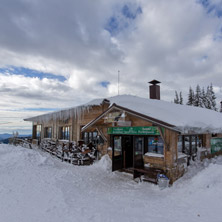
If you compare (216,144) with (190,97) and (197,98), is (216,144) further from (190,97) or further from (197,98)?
Result: (190,97)

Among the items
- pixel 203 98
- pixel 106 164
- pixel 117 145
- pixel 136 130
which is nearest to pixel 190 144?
pixel 136 130

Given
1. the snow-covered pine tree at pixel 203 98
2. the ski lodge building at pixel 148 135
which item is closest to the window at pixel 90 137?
the ski lodge building at pixel 148 135

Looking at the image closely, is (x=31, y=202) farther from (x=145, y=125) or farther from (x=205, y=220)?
(x=145, y=125)

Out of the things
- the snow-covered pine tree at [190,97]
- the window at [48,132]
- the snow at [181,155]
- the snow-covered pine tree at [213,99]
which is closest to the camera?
the snow at [181,155]

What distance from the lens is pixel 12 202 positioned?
4.63m

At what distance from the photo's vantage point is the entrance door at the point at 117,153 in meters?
8.41

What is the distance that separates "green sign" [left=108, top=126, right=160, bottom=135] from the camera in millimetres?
6864

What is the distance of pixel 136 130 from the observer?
7539mm

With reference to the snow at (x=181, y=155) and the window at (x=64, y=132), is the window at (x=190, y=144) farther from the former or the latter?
the window at (x=64, y=132)

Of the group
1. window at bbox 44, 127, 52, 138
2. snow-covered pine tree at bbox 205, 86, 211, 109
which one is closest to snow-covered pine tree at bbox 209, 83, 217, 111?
snow-covered pine tree at bbox 205, 86, 211, 109

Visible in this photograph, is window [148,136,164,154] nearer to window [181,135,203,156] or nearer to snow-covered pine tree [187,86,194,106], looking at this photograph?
window [181,135,203,156]

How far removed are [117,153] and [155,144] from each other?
2.33 meters

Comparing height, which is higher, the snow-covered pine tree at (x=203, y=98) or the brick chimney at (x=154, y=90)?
the snow-covered pine tree at (x=203, y=98)

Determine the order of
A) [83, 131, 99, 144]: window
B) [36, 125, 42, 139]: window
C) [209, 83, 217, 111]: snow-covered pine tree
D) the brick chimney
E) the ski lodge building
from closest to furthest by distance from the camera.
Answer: the ski lodge building, [83, 131, 99, 144]: window, the brick chimney, [36, 125, 42, 139]: window, [209, 83, 217, 111]: snow-covered pine tree
